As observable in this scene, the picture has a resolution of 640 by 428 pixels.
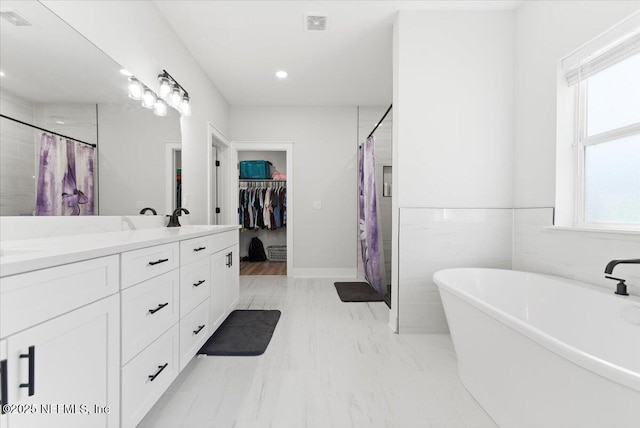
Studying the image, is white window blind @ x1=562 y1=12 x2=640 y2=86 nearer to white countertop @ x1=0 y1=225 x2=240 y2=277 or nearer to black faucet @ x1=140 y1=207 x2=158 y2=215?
white countertop @ x1=0 y1=225 x2=240 y2=277

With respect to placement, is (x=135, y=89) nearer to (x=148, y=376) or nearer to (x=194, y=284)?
(x=194, y=284)

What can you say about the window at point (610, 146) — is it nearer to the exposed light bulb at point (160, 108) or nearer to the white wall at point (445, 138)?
the white wall at point (445, 138)

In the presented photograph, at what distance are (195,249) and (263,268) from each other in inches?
129

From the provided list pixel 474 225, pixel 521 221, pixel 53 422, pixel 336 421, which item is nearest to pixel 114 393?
pixel 53 422

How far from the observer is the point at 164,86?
221 centimetres

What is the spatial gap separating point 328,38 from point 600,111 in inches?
81.7

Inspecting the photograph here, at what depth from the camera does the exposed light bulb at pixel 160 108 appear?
2152 mm

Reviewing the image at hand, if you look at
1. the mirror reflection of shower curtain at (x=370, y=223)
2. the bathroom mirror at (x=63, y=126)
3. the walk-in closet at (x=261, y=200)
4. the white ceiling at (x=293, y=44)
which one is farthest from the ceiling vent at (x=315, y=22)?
the walk-in closet at (x=261, y=200)

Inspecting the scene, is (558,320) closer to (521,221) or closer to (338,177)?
(521,221)

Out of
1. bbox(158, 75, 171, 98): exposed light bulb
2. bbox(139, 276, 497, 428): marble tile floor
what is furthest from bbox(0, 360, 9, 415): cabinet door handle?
bbox(158, 75, 171, 98): exposed light bulb

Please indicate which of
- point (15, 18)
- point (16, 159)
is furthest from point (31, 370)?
point (15, 18)

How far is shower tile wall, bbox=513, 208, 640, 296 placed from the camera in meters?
1.45

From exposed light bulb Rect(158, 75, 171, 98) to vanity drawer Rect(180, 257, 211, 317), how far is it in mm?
1347

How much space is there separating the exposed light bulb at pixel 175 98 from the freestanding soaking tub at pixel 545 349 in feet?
7.95
